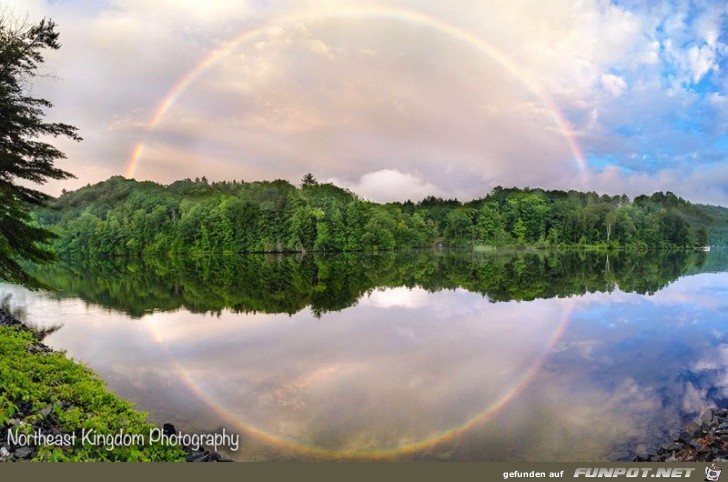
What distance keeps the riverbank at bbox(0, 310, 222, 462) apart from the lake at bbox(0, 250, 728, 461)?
6.11 ft

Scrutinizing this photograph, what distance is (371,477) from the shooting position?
31.2 feet

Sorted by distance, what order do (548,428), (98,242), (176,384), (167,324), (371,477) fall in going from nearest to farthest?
(371,477), (548,428), (176,384), (167,324), (98,242)

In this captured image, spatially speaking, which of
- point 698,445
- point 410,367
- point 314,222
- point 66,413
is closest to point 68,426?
point 66,413

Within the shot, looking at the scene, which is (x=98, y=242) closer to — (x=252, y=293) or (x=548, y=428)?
(x=252, y=293)

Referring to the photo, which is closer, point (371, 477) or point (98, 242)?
point (371, 477)

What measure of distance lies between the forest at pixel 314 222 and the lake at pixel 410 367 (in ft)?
296

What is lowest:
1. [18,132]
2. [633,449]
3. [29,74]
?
[633,449]

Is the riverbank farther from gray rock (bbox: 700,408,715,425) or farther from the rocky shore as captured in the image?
gray rock (bbox: 700,408,715,425)

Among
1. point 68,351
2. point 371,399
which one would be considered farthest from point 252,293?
point 371,399

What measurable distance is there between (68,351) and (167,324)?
7130 millimetres

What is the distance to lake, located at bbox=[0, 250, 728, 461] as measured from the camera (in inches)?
487

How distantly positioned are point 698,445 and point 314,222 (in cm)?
11951

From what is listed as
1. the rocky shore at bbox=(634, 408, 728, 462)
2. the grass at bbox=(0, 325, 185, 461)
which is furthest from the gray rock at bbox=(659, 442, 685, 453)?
the grass at bbox=(0, 325, 185, 461)

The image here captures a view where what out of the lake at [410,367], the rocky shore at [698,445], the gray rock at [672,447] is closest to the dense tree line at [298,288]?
the lake at [410,367]
